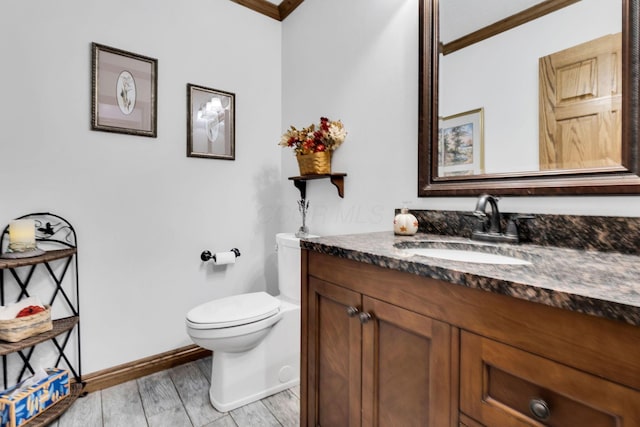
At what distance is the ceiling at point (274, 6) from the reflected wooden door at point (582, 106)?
1.83 meters

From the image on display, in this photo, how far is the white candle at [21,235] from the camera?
1.43m

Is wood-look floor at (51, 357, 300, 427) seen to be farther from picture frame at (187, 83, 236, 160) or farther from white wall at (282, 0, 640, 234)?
picture frame at (187, 83, 236, 160)

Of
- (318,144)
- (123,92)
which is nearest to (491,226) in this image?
(318,144)

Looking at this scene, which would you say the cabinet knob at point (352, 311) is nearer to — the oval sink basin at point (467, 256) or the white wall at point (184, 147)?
the oval sink basin at point (467, 256)

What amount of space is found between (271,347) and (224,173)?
1.19 metres

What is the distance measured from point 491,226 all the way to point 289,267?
1109 mm

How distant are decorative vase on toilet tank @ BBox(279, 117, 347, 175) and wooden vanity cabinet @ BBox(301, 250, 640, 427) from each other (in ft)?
2.74

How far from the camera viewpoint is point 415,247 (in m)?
1.18

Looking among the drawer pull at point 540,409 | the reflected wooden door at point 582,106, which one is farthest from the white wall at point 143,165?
the drawer pull at point 540,409

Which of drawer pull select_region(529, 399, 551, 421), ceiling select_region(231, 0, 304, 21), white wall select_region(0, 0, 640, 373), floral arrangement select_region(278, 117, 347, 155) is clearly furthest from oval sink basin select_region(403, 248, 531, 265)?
ceiling select_region(231, 0, 304, 21)

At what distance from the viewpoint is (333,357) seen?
105 cm

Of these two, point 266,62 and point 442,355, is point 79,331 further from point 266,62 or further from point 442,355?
point 266,62

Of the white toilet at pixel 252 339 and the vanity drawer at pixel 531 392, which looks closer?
the vanity drawer at pixel 531 392

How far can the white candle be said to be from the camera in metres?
1.43
